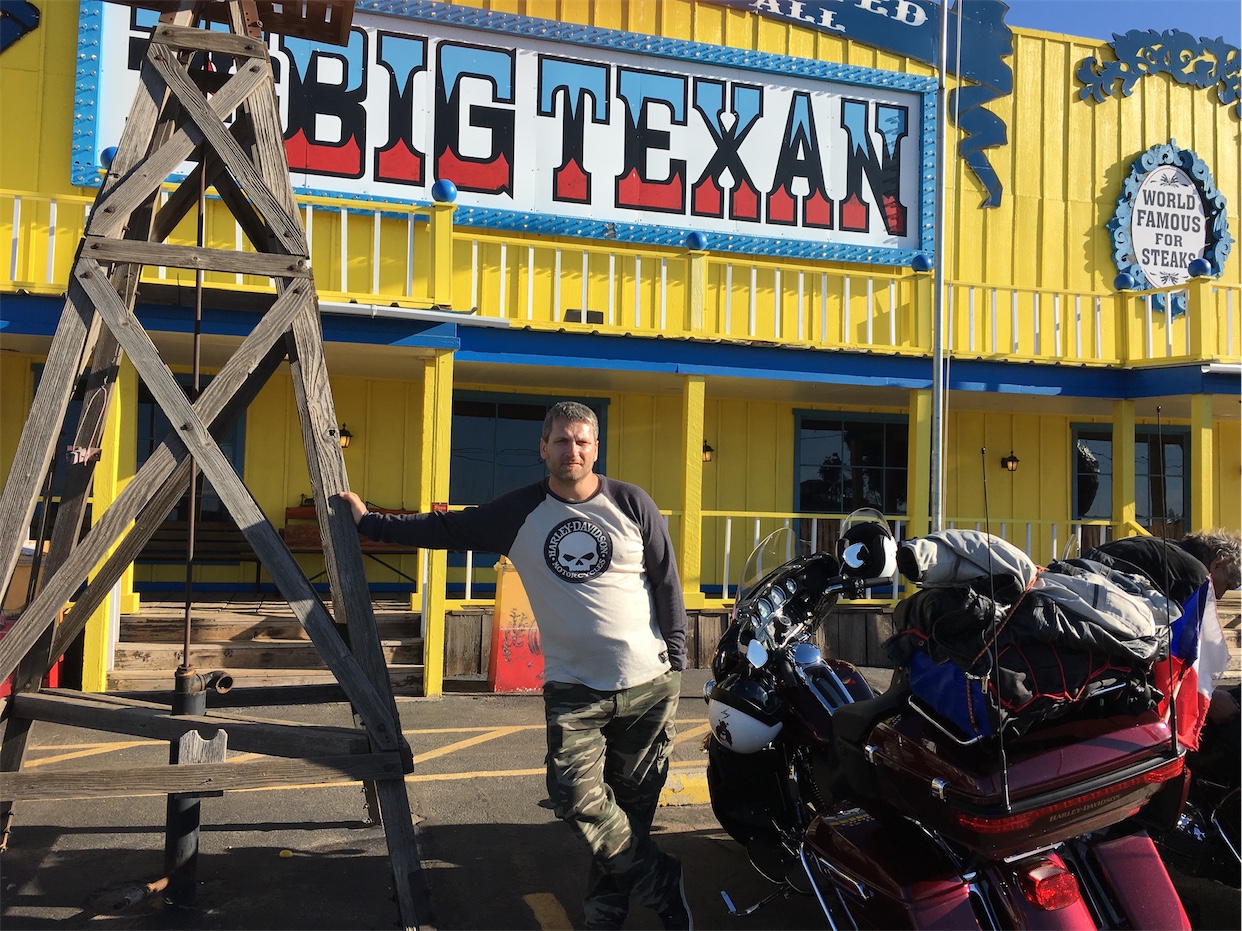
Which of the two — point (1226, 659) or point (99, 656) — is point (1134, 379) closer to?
point (1226, 659)

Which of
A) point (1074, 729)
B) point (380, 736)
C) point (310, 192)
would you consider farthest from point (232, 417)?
point (310, 192)

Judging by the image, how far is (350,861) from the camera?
4.04 metres

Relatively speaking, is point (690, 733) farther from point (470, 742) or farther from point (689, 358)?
point (689, 358)

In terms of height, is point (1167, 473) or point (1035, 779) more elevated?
point (1167, 473)

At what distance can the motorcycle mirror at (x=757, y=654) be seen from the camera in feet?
11.0

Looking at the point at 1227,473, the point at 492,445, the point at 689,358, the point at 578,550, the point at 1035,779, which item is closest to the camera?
the point at 1035,779

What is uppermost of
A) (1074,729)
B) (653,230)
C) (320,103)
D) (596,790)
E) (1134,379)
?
(320,103)

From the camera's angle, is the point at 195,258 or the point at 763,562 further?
the point at 763,562

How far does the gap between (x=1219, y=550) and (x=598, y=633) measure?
8.29 ft

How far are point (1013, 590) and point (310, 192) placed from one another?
28.7 feet

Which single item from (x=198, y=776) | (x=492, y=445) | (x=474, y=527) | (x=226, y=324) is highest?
(x=226, y=324)

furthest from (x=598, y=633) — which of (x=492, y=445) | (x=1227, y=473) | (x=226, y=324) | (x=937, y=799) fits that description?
(x=1227, y=473)

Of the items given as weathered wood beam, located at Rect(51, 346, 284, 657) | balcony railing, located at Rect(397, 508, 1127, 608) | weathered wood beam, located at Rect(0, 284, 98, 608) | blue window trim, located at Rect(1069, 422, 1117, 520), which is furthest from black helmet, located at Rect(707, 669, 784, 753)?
blue window trim, located at Rect(1069, 422, 1117, 520)

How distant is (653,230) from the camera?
416 inches
